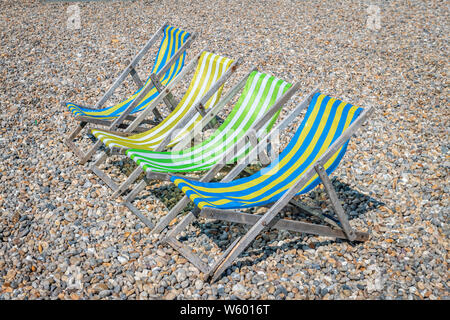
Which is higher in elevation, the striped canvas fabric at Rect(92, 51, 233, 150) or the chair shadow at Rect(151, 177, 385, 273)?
the striped canvas fabric at Rect(92, 51, 233, 150)

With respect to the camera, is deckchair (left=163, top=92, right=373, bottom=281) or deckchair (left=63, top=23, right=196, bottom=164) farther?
deckchair (left=63, top=23, right=196, bottom=164)

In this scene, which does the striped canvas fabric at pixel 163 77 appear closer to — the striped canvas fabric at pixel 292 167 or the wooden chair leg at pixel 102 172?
the wooden chair leg at pixel 102 172

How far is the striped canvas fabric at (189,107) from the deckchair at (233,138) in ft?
0.98

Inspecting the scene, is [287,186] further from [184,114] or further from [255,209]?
[184,114]

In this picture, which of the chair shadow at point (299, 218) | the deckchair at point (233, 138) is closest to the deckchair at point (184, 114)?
the deckchair at point (233, 138)

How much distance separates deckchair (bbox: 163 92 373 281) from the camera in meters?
3.12

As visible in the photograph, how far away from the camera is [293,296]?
304 cm

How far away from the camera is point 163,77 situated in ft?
16.9

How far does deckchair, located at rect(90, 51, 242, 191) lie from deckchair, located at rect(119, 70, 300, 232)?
182 millimetres

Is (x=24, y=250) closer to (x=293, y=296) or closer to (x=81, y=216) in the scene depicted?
(x=81, y=216)

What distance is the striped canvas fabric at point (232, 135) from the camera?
383cm

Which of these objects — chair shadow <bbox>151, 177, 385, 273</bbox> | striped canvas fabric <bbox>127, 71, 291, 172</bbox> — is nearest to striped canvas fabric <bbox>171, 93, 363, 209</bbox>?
striped canvas fabric <bbox>127, 71, 291, 172</bbox>

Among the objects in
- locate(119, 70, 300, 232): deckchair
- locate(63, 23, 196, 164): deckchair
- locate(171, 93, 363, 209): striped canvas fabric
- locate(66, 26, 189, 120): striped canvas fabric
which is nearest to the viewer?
locate(171, 93, 363, 209): striped canvas fabric

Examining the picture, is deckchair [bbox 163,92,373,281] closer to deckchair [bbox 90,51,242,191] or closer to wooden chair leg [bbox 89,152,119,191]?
deckchair [bbox 90,51,242,191]
